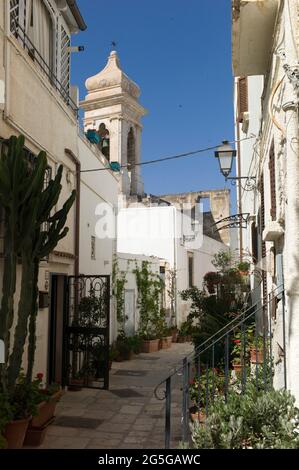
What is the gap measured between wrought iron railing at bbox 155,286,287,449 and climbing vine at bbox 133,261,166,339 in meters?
6.04

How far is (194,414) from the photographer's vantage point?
6434 millimetres

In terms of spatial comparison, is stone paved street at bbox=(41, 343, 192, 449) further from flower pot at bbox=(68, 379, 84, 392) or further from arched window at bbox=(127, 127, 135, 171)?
arched window at bbox=(127, 127, 135, 171)

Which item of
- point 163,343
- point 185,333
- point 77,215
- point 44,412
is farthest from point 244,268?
point 44,412

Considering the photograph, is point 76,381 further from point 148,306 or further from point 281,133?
point 148,306

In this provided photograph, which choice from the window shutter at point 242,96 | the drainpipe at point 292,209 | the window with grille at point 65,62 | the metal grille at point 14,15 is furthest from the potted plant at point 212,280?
the drainpipe at point 292,209

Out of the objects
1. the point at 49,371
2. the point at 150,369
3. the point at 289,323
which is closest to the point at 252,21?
the point at 289,323

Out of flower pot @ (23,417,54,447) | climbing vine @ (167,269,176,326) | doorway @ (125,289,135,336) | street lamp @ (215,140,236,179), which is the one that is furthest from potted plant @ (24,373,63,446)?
climbing vine @ (167,269,176,326)

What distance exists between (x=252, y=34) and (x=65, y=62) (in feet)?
18.4

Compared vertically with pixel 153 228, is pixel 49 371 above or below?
below

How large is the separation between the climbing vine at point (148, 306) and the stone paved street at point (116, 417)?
4728mm

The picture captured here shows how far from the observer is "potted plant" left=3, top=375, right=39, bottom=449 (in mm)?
5273

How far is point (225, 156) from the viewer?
911 centimetres

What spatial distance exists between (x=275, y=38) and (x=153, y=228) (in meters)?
14.3
